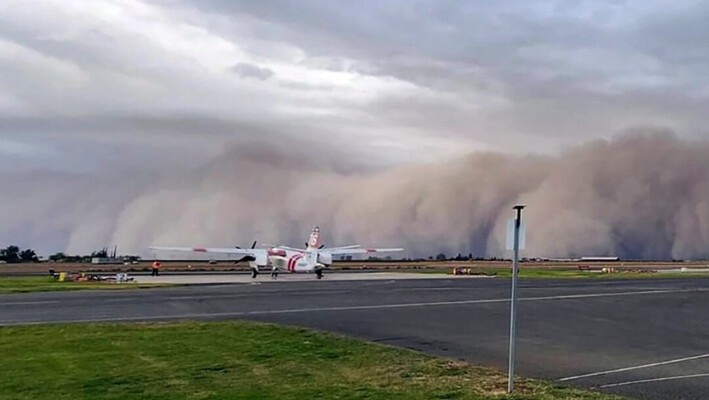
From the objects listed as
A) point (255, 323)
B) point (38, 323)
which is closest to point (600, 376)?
point (255, 323)

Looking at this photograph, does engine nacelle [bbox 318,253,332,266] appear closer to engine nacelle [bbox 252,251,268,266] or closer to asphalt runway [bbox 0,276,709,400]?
engine nacelle [bbox 252,251,268,266]

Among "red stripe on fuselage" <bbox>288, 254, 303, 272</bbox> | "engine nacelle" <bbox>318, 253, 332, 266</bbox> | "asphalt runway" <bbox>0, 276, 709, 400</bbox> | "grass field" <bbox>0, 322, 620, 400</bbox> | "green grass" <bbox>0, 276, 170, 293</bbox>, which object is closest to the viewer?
"grass field" <bbox>0, 322, 620, 400</bbox>

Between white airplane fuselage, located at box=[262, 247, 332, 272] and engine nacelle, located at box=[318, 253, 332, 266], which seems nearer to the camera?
white airplane fuselage, located at box=[262, 247, 332, 272]

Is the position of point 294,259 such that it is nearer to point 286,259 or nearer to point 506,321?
point 286,259

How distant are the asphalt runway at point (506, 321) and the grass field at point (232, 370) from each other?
1480 mm

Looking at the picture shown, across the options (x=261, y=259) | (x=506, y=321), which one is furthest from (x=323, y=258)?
(x=506, y=321)

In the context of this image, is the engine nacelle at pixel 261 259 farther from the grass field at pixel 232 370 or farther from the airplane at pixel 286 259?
the grass field at pixel 232 370

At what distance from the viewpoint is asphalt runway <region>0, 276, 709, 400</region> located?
12.8m

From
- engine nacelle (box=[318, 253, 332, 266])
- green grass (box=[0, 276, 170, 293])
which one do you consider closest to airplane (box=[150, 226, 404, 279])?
engine nacelle (box=[318, 253, 332, 266])

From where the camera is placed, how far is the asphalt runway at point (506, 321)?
12.8 m

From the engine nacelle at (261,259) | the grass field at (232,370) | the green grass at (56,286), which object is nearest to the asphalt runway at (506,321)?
the grass field at (232,370)

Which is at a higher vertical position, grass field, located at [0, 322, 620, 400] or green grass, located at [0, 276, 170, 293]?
grass field, located at [0, 322, 620, 400]

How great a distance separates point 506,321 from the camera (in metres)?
21.7

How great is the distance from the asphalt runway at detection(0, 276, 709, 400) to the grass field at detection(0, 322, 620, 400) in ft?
4.86
